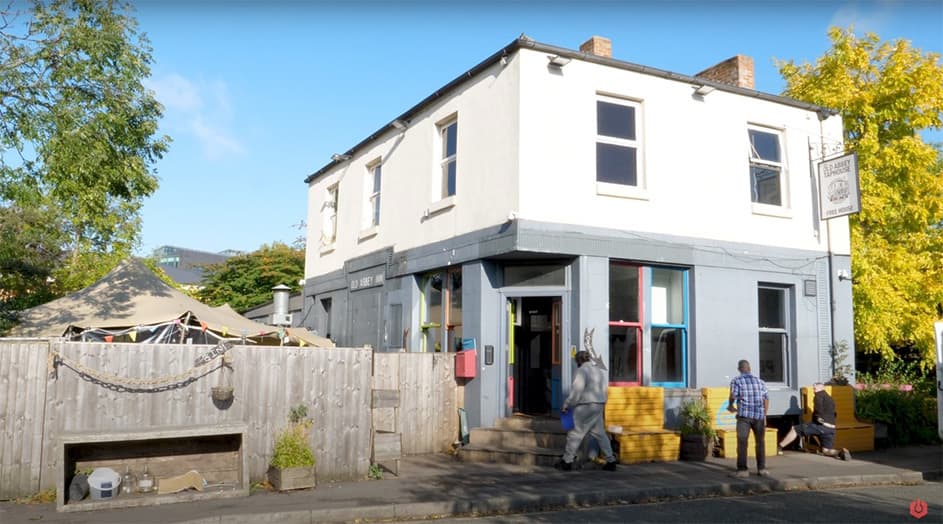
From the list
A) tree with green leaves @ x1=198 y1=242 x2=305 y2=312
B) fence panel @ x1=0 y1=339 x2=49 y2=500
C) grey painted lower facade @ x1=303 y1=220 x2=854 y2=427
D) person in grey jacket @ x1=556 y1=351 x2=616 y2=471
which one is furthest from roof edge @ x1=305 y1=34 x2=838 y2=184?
tree with green leaves @ x1=198 y1=242 x2=305 y2=312

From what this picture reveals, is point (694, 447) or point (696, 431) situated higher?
point (696, 431)

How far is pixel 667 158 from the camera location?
1432 centimetres

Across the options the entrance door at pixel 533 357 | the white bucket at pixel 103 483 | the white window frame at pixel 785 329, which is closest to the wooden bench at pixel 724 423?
the white window frame at pixel 785 329

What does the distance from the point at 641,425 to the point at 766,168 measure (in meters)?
6.18

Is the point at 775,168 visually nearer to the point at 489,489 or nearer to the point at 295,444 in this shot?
the point at 489,489

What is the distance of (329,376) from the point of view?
10844 mm

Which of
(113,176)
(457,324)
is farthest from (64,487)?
(457,324)

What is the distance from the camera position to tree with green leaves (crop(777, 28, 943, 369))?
17719 millimetres

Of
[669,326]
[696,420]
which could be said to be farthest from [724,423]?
[669,326]

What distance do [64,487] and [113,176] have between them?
13.6 ft

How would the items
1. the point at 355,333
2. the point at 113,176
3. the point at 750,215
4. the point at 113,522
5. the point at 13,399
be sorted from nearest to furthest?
the point at 113,522
the point at 13,399
the point at 113,176
the point at 750,215
the point at 355,333

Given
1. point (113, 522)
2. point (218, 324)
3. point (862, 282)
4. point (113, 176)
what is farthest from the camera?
point (862, 282)

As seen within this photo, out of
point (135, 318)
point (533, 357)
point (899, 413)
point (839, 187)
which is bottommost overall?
point (899, 413)

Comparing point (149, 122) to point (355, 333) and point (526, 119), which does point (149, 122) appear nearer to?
point (526, 119)
